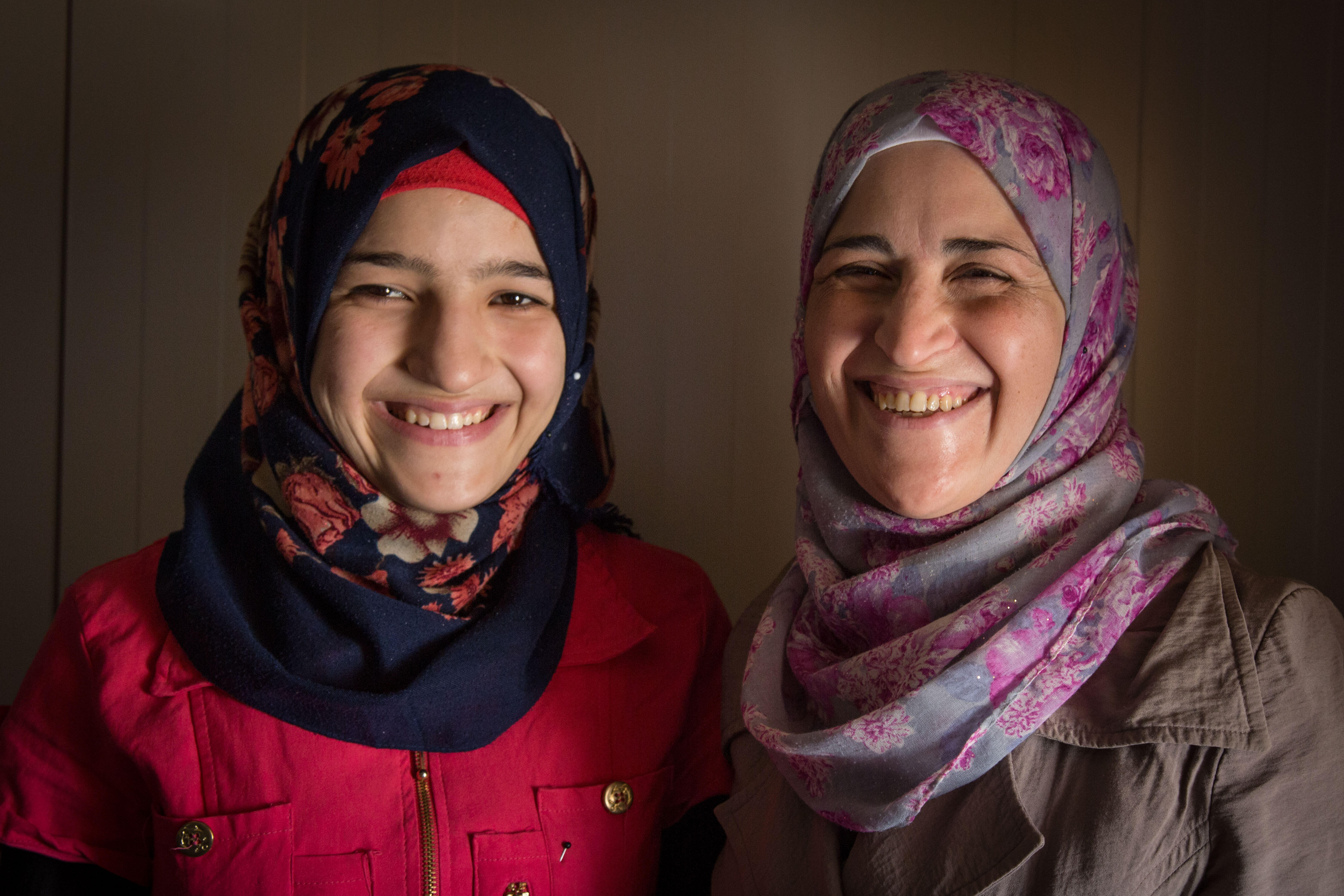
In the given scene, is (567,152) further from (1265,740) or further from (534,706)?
(1265,740)

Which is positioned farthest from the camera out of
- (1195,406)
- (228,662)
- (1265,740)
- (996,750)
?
(1195,406)

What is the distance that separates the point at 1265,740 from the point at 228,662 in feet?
4.40

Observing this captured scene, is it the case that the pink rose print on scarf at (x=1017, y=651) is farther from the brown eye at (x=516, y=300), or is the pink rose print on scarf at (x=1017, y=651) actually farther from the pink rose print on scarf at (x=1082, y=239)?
the brown eye at (x=516, y=300)

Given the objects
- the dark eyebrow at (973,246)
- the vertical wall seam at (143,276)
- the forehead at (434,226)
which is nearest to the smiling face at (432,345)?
the forehead at (434,226)

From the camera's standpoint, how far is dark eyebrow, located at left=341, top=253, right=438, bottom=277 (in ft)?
4.52

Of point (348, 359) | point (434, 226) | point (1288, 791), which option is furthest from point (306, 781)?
point (1288, 791)

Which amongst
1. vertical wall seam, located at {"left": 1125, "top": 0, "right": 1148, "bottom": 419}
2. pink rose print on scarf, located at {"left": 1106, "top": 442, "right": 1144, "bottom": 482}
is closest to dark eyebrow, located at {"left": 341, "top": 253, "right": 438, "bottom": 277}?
pink rose print on scarf, located at {"left": 1106, "top": 442, "right": 1144, "bottom": 482}

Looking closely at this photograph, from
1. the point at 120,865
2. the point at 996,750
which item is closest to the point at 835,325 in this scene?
the point at 996,750

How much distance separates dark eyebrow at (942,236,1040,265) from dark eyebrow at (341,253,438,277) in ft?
2.40

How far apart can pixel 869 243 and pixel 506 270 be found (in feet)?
1.76

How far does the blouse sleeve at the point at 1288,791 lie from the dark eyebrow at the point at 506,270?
3.60ft

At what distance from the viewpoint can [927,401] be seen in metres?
1.30

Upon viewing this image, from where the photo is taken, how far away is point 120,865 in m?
1.44

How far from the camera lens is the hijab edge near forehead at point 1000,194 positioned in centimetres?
130
